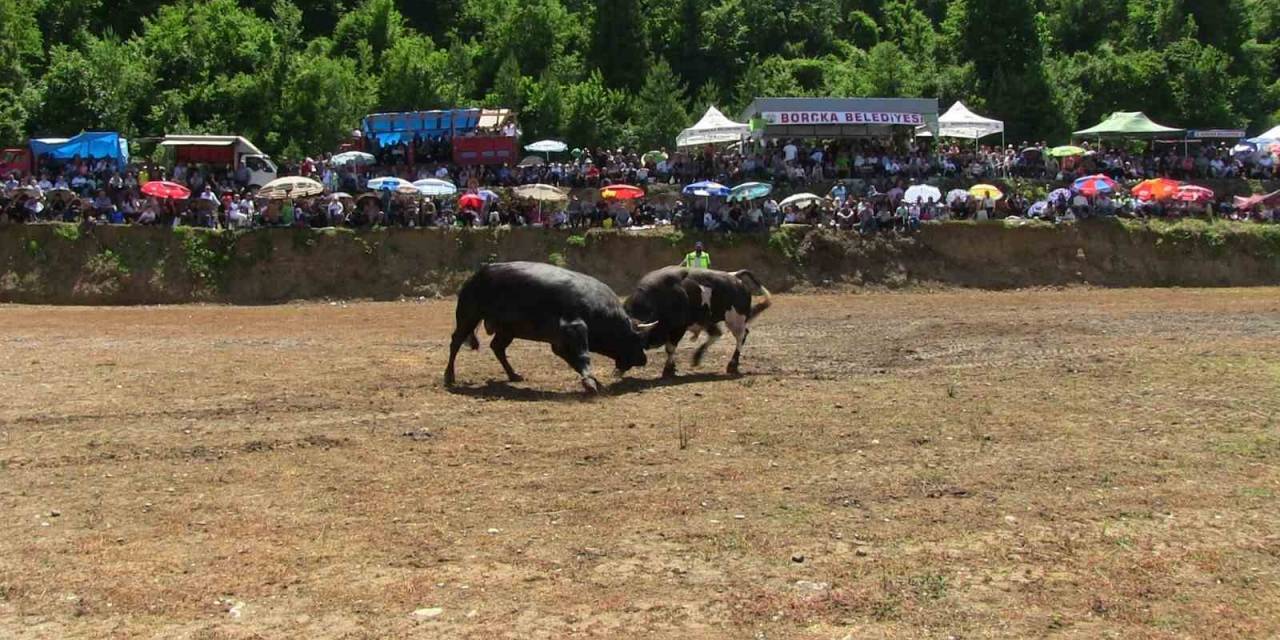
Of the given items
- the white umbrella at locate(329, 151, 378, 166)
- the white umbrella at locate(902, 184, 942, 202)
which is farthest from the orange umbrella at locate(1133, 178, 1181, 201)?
the white umbrella at locate(329, 151, 378, 166)

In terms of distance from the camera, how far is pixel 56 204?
1510 inches

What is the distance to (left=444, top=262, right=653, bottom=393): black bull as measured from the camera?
1717 centimetres

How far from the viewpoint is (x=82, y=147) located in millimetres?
45688

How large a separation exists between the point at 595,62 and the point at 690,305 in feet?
194

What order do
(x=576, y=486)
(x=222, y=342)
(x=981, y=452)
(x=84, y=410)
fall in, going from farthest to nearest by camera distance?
(x=222, y=342) → (x=84, y=410) → (x=981, y=452) → (x=576, y=486)

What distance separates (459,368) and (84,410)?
240 inches

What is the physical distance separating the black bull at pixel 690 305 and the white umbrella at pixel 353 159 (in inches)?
1234

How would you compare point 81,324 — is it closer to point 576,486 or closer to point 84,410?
point 84,410

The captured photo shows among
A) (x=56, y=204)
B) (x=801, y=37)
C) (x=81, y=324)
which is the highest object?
(x=801, y=37)

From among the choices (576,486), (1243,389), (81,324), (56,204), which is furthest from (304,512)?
(56,204)

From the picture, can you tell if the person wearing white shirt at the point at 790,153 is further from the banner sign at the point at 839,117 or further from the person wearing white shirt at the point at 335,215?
the person wearing white shirt at the point at 335,215

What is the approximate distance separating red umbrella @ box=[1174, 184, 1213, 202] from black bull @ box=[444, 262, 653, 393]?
32.2 metres

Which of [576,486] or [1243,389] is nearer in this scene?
[576,486]

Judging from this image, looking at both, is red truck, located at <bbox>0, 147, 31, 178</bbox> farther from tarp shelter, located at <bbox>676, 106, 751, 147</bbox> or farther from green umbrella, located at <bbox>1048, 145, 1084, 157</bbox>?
green umbrella, located at <bbox>1048, 145, 1084, 157</bbox>
